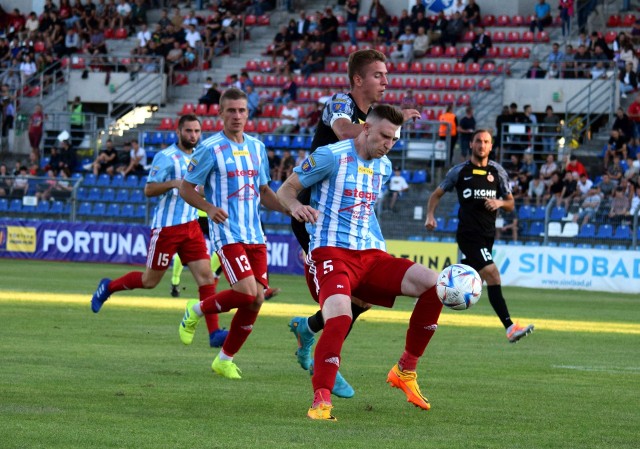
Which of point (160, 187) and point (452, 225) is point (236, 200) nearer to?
point (160, 187)

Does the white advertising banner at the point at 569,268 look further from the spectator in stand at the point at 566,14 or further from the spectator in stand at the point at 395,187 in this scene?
the spectator in stand at the point at 566,14

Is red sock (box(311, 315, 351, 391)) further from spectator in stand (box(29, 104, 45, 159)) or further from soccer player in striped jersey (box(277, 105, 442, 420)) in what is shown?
spectator in stand (box(29, 104, 45, 159))

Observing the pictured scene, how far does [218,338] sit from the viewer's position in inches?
488

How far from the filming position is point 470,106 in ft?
107

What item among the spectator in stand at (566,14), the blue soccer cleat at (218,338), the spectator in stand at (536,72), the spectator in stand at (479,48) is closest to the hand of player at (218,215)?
the blue soccer cleat at (218,338)

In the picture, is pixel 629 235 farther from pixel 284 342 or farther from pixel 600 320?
pixel 284 342

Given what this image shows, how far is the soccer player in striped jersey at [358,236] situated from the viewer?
331 inches

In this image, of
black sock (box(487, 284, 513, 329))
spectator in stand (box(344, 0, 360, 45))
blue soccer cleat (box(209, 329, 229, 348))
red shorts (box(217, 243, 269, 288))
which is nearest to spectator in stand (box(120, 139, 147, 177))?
spectator in stand (box(344, 0, 360, 45))

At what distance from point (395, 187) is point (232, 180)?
1879 cm

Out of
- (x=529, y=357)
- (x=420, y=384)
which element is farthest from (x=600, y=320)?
(x=420, y=384)

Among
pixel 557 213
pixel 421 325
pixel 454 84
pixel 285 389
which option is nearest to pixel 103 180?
pixel 454 84

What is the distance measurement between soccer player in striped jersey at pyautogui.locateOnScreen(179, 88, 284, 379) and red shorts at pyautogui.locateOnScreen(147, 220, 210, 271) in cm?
259

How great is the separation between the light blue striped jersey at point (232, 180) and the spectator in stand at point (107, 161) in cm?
2351

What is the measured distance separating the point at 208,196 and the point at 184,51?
3099cm
